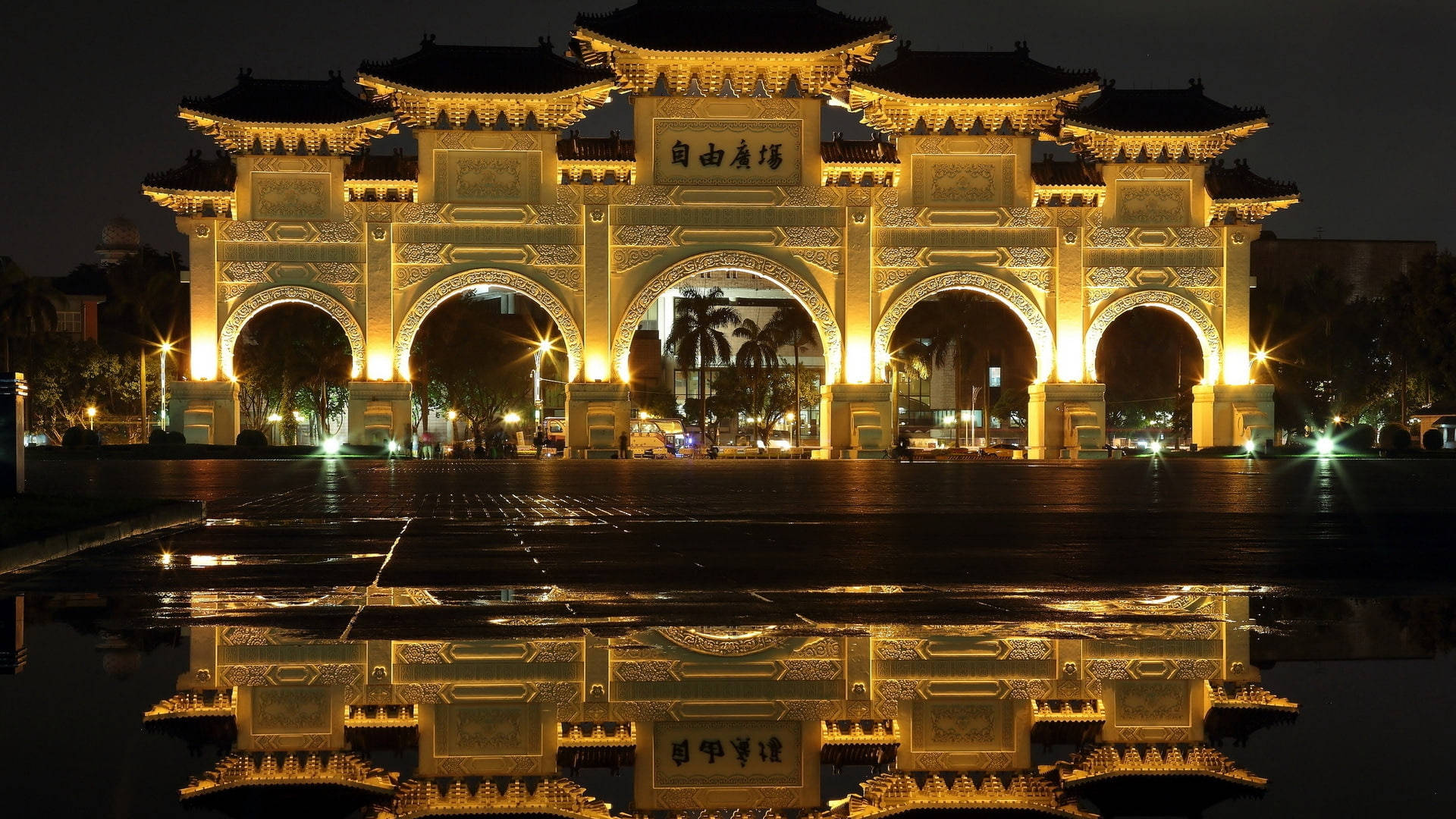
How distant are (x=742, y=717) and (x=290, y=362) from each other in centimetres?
5956

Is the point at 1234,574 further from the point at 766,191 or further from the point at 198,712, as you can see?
the point at 766,191

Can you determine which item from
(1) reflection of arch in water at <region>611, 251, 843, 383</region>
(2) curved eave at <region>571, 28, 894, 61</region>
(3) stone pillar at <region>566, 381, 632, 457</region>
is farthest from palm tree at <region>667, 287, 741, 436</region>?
(2) curved eave at <region>571, 28, 894, 61</region>

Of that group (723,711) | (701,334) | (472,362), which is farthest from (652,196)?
(723,711)

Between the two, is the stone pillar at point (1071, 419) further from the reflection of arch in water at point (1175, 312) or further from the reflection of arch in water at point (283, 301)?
the reflection of arch in water at point (283, 301)

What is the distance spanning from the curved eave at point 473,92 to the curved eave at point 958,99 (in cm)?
727

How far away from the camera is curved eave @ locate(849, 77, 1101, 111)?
43500mm

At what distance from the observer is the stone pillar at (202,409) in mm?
43969

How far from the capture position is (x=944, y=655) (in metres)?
5.99

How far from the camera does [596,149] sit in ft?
146

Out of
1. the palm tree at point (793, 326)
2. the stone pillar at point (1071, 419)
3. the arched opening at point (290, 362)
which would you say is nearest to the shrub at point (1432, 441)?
the stone pillar at point (1071, 419)

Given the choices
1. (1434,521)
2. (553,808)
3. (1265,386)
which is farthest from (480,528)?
(1265,386)

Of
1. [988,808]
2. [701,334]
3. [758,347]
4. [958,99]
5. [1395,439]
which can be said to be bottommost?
[988,808]

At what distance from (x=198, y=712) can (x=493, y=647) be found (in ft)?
4.98

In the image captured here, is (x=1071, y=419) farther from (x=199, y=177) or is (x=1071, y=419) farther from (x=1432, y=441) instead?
(x=199, y=177)
